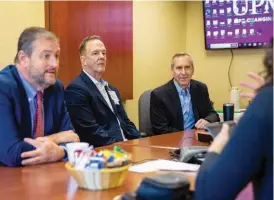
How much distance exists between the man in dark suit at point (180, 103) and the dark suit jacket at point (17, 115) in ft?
4.42

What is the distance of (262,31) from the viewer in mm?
4594

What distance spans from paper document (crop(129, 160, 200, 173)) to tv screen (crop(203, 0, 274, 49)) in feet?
9.92

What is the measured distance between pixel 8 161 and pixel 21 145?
0.09m

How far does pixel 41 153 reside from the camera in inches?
75.0

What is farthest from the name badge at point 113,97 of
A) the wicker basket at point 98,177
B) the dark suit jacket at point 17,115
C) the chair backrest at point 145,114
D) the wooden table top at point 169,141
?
the wicker basket at point 98,177

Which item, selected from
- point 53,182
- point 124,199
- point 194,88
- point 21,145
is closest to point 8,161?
point 21,145

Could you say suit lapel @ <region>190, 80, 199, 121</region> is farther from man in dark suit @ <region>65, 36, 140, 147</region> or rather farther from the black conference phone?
the black conference phone

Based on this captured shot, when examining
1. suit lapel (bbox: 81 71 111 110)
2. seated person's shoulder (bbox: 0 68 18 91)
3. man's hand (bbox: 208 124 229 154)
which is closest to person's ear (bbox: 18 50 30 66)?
seated person's shoulder (bbox: 0 68 18 91)

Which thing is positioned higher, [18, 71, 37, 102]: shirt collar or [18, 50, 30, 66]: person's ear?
[18, 50, 30, 66]: person's ear

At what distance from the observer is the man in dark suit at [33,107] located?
1915 millimetres

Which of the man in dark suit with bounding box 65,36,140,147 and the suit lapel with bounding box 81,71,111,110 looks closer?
the man in dark suit with bounding box 65,36,140,147

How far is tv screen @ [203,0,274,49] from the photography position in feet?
15.0

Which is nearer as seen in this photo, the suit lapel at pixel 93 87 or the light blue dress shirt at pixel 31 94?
the light blue dress shirt at pixel 31 94

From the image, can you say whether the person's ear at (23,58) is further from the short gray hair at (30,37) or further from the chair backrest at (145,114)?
the chair backrest at (145,114)
